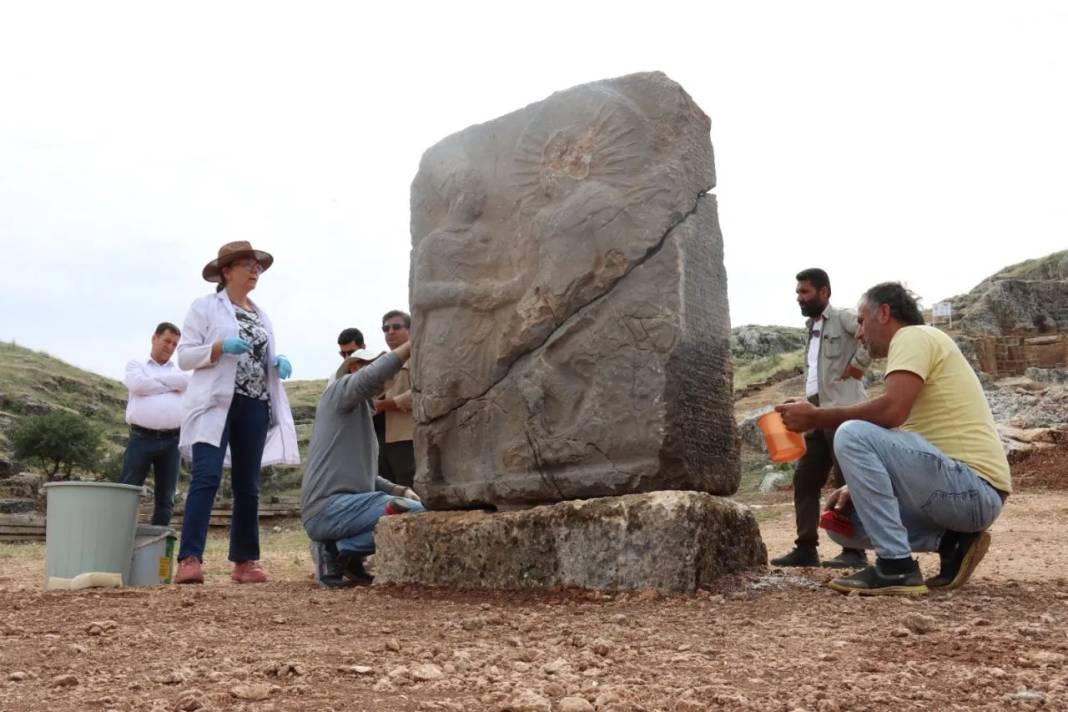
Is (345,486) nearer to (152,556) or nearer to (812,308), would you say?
(152,556)

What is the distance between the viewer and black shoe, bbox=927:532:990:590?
3.97 metres

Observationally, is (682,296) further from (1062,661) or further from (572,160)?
(1062,661)

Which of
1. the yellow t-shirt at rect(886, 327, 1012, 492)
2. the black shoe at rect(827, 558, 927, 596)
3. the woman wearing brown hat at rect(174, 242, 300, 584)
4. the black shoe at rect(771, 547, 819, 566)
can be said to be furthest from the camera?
the black shoe at rect(771, 547, 819, 566)

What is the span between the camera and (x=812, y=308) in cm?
552

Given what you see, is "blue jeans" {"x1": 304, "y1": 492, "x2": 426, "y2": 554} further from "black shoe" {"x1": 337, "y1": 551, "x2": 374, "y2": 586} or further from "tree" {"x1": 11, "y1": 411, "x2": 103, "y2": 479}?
"tree" {"x1": 11, "y1": 411, "x2": 103, "y2": 479}

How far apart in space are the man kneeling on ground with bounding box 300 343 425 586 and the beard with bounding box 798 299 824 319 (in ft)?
7.25

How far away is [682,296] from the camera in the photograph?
433 centimetres

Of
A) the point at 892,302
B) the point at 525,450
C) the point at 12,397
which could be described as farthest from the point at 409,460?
the point at 12,397

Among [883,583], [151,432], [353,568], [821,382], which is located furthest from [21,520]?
[883,583]

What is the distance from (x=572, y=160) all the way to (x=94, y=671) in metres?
2.96

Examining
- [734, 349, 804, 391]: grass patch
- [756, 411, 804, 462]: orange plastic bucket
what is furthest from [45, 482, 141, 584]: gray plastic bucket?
[734, 349, 804, 391]: grass patch

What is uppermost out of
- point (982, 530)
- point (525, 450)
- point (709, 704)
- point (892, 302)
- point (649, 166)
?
point (649, 166)

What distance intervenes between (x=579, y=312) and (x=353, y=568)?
1793 mm

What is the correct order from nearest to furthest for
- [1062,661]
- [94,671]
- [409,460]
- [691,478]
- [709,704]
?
1. [709,704]
2. [1062,661]
3. [94,671]
4. [691,478]
5. [409,460]
